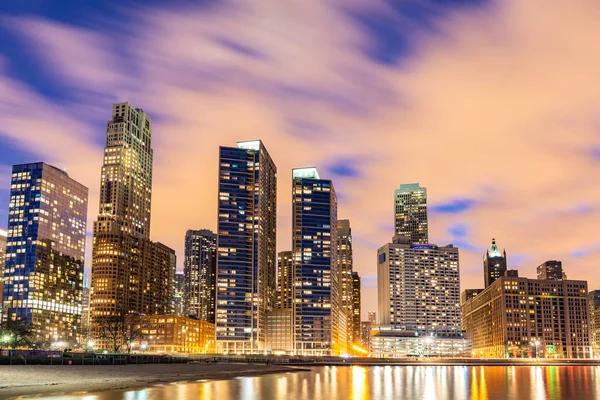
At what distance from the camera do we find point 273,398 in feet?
215

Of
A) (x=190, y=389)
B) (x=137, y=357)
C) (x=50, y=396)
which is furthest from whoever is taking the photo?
(x=137, y=357)

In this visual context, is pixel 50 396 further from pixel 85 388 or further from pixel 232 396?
pixel 232 396

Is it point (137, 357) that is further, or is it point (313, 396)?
point (137, 357)

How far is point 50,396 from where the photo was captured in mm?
59156

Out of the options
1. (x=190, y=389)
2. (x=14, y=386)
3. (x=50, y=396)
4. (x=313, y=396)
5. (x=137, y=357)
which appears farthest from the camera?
(x=137, y=357)

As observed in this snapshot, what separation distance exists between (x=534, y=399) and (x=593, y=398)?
7.14m

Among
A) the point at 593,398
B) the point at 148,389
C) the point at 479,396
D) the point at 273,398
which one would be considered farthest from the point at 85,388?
the point at 593,398

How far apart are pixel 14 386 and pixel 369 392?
39.6m

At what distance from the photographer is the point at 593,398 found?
72812 millimetres

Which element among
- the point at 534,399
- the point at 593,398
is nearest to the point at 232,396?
the point at 534,399

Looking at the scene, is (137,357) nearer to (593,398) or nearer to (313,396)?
(313,396)

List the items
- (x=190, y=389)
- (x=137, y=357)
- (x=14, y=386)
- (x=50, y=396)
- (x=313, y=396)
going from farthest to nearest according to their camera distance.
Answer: (x=137, y=357) < (x=190, y=389) < (x=313, y=396) < (x=14, y=386) < (x=50, y=396)

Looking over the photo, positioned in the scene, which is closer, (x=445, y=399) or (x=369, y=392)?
(x=445, y=399)

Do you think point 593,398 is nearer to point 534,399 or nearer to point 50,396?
point 534,399
